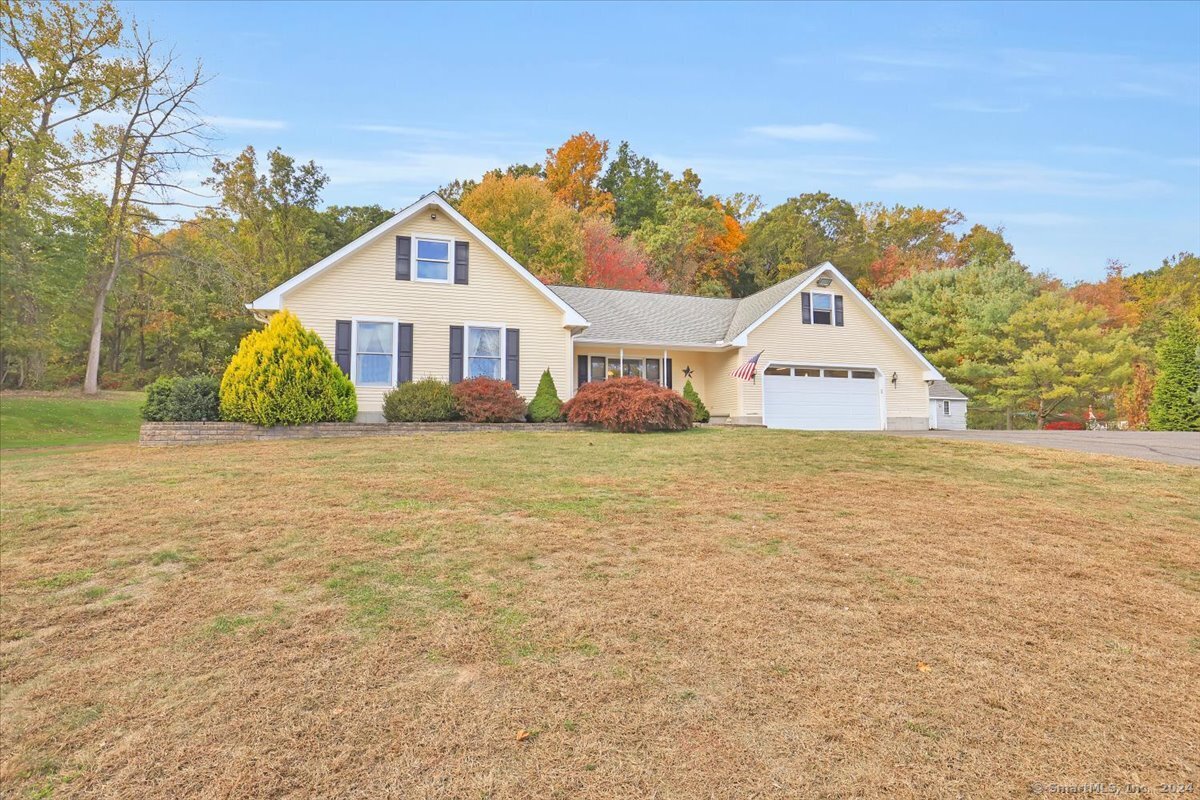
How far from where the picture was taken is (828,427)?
20672 millimetres

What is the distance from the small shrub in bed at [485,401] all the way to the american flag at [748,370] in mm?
7308

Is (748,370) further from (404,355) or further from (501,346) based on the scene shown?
(404,355)

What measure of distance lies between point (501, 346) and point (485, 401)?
8.45 ft

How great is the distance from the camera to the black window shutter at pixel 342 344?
1587 cm

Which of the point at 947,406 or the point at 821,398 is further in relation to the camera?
the point at 947,406

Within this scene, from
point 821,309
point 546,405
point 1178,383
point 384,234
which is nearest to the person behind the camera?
point 546,405

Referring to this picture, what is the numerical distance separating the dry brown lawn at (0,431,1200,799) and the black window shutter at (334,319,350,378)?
954cm

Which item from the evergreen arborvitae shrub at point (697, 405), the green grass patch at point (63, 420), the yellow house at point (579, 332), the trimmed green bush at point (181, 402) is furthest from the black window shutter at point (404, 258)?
the evergreen arborvitae shrub at point (697, 405)

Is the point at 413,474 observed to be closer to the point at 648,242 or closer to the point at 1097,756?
the point at 1097,756

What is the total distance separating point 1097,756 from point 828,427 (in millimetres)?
19291

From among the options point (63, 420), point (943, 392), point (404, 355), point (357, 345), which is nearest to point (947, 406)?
point (943, 392)

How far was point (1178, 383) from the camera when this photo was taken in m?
19.3

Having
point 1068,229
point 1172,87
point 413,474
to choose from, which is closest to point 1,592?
point 413,474

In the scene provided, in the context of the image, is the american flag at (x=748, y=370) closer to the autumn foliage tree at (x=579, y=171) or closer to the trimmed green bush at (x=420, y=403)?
the trimmed green bush at (x=420, y=403)
